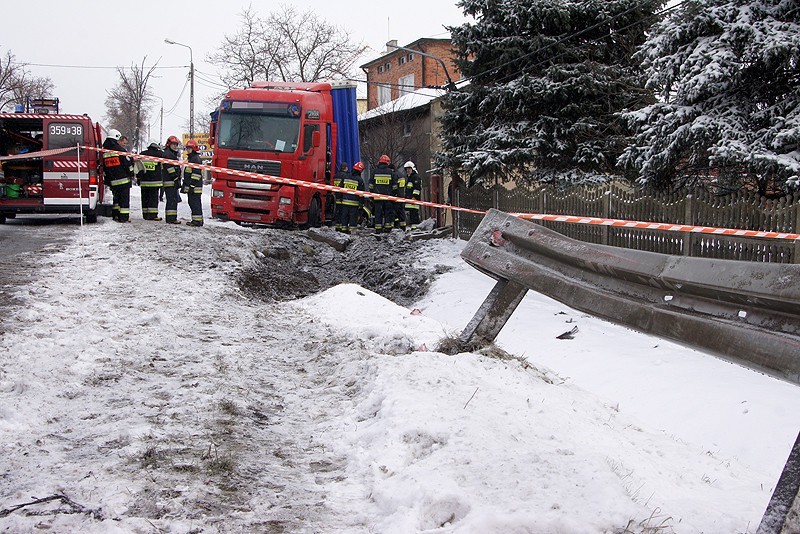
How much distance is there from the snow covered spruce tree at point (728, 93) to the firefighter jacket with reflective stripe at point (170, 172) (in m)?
9.70

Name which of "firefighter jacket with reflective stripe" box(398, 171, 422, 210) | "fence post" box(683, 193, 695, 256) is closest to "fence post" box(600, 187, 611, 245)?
"fence post" box(683, 193, 695, 256)

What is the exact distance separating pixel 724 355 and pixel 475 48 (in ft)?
51.3

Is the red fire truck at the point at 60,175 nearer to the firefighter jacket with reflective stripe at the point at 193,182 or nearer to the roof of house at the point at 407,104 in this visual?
the firefighter jacket with reflective stripe at the point at 193,182

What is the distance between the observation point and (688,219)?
33.1 feet

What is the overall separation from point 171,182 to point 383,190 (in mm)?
5752

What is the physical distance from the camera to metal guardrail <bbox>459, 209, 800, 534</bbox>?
99.2 inches

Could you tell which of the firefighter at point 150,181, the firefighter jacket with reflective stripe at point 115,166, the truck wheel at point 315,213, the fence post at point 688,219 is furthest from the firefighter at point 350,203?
the fence post at point 688,219

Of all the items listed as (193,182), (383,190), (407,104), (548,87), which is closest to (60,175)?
(193,182)

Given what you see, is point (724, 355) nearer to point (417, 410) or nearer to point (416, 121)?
point (417, 410)

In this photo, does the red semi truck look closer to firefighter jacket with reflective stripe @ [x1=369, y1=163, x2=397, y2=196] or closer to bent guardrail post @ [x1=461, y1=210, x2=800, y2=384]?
firefighter jacket with reflective stripe @ [x1=369, y1=163, x2=397, y2=196]

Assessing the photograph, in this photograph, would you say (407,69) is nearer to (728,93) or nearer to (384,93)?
(384,93)

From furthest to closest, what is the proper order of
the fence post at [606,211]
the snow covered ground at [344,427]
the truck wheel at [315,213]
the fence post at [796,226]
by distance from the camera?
the truck wheel at [315,213] → the fence post at [606,211] → the fence post at [796,226] → the snow covered ground at [344,427]

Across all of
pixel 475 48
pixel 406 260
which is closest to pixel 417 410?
pixel 406 260

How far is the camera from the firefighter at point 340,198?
59.0 ft
